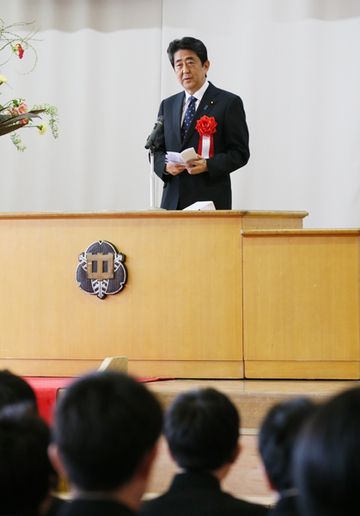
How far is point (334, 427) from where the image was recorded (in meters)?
0.87

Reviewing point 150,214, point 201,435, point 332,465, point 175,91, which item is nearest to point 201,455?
point 201,435

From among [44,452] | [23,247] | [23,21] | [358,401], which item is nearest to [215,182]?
[23,247]

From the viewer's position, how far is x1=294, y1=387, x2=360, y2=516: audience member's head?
0.85m

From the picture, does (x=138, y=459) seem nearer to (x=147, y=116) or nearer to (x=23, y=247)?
(x=23, y=247)

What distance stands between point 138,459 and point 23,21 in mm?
5440

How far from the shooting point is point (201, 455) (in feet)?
5.15

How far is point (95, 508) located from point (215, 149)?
3.28 meters

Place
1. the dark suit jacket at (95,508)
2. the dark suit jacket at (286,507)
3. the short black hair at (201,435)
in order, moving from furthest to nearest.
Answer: the short black hair at (201,435) < the dark suit jacket at (286,507) < the dark suit jacket at (95,508)

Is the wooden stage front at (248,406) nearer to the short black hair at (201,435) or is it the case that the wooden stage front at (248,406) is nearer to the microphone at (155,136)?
the short black hair at (201,435)

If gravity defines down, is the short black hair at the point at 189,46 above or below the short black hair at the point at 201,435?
above

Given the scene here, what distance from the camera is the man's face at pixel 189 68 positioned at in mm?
4359

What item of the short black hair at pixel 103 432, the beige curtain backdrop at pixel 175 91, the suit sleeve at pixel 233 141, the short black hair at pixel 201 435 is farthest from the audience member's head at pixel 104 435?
the beige curtain backdrop at pixel 175 91

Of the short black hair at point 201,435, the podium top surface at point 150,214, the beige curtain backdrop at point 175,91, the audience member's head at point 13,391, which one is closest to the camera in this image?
the short black hair at point 201,435

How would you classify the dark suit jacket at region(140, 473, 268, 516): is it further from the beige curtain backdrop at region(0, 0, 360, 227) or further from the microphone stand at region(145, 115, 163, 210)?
the beige curtain backdrop at region(0, 0, 360, 227)
